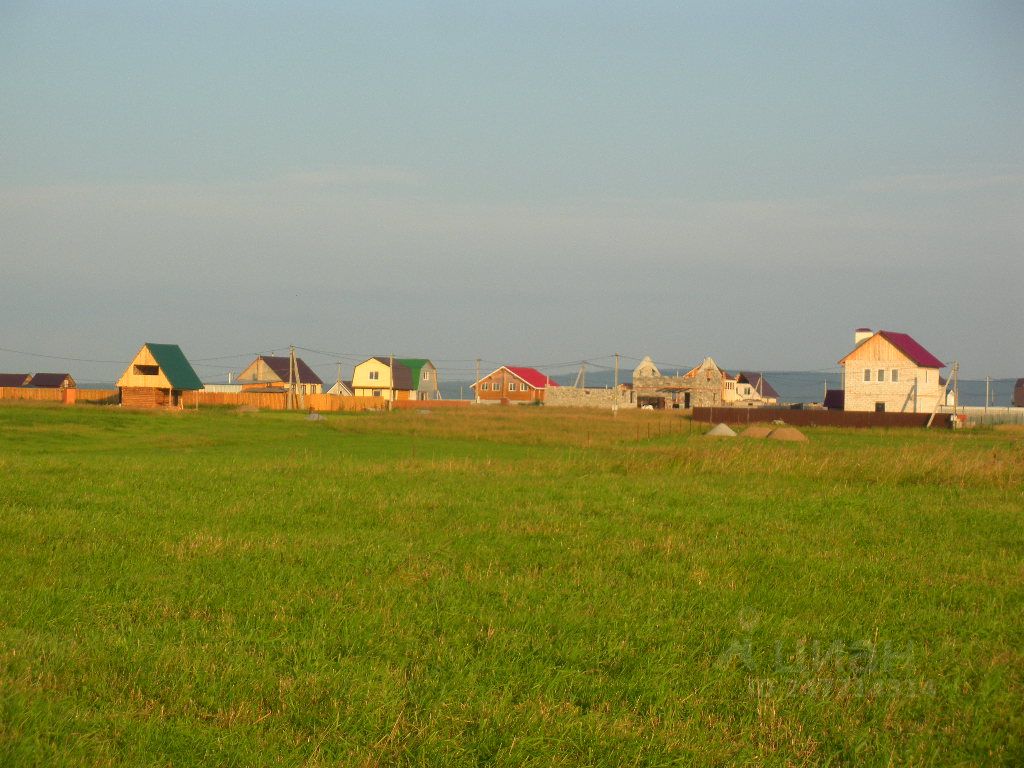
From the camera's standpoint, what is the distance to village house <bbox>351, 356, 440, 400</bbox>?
117562 millimetres

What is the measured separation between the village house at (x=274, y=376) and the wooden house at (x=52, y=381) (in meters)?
23.4

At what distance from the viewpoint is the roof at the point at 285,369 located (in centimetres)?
12069

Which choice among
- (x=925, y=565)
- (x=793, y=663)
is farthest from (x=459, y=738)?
(x=925, y=565)

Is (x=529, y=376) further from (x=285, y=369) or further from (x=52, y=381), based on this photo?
(x=52, y=381)

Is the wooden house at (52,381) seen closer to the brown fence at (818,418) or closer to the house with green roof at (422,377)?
the house with green roof at (422,377)

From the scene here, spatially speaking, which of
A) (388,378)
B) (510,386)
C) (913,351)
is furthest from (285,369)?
(913,351)

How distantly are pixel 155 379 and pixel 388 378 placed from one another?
41050mm

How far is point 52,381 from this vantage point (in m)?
126

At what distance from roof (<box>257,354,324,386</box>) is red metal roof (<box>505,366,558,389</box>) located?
25115mm

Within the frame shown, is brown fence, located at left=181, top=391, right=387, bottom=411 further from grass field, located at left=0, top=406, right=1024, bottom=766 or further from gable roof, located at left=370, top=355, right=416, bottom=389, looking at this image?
grass field, located at left=0, top=406, right=1024, bottom=766

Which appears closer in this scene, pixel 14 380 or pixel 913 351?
pixel 913 351

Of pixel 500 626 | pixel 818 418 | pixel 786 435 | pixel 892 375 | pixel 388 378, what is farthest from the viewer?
pixel 388 378

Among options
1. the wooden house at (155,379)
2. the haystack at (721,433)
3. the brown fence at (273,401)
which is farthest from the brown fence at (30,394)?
the haystack at (721,433)

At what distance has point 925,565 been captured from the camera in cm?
1173
